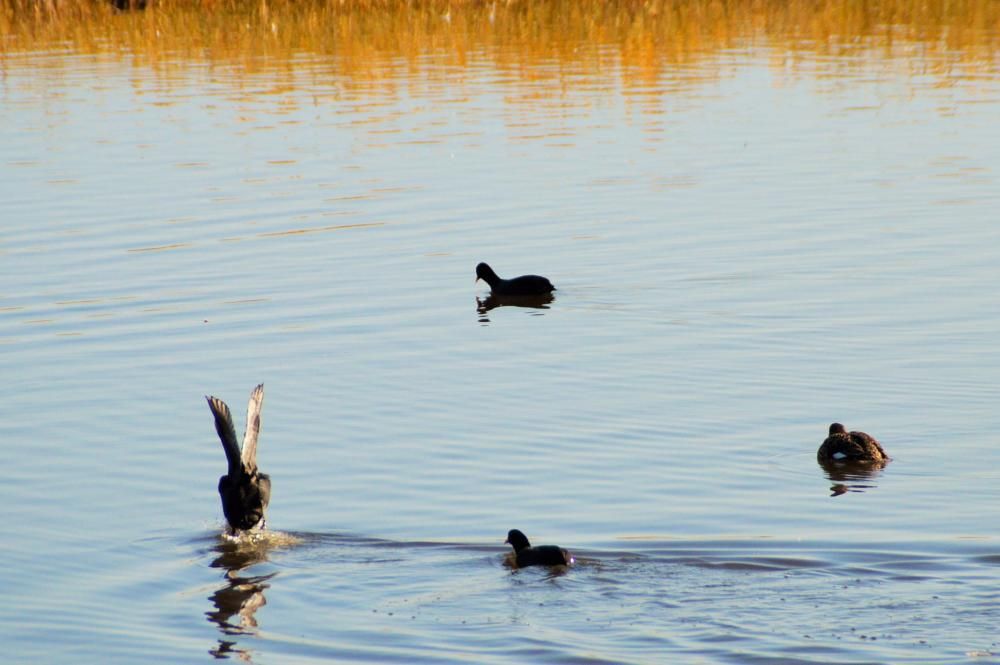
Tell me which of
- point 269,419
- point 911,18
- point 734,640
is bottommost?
point 734,640

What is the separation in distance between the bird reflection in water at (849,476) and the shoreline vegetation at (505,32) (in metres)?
20.2

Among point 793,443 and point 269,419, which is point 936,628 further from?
point 269,419

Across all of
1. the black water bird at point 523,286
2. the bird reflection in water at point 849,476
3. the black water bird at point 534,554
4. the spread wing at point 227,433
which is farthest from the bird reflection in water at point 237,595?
the black water bird at point 523,286

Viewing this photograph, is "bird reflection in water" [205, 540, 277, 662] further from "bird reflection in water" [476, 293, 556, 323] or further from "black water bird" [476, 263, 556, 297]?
"black water bird" [476, 263, 556, 297]

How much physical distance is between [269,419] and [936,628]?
17.4 feet

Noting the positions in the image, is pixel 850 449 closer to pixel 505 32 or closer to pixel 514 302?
pixel 514 302

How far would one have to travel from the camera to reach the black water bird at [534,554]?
7.77 metres

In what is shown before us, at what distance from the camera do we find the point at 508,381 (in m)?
11.8

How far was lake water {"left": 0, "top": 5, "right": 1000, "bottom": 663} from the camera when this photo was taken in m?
7.59

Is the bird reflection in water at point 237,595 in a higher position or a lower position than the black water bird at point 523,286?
lower

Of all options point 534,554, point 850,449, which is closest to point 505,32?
point 850,449

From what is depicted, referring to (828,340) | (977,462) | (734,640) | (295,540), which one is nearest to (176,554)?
(295,540)

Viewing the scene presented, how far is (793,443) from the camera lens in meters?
10.1

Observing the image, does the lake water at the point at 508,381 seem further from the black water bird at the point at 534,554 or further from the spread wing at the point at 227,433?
the spread wing at the point at 227,433
